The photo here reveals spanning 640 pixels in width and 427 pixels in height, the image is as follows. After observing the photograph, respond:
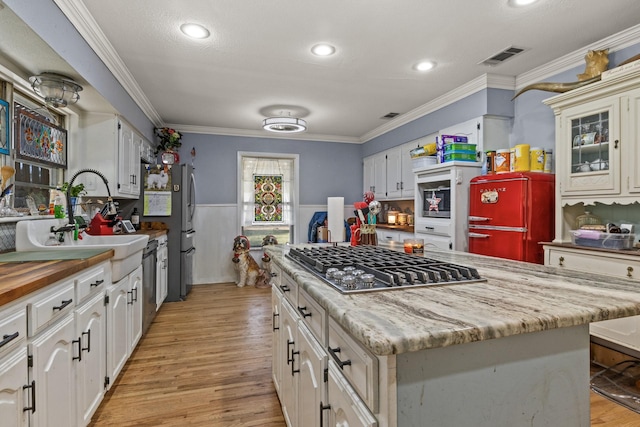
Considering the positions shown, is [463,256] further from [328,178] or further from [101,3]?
[328,178]

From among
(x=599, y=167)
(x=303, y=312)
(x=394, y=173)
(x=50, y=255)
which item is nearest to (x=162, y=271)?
(x=50, y=255)

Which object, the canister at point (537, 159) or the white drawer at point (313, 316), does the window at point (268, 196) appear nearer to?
the canister at point (537, 159)

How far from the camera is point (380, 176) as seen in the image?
210 inches

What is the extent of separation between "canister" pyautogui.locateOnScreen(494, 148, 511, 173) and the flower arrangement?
13.2 ft

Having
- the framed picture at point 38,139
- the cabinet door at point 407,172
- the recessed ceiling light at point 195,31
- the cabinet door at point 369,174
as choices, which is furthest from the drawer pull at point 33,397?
the cabinet door at point 369,174

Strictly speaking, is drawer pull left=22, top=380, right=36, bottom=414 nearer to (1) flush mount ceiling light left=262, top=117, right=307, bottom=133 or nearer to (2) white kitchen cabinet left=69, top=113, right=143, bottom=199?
(2) white kitchen cabinet left=69, top=113, right=143, bottom=199

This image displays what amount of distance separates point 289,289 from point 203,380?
124cm

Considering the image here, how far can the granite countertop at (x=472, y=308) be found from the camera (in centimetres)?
73

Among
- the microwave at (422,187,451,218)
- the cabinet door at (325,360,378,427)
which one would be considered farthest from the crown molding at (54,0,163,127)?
the microwave at (422,187,451,218)

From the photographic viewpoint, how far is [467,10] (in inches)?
86.4

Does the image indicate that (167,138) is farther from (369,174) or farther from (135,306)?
(369,174)

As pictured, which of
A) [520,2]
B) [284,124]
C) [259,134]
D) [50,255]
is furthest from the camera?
[259,134]

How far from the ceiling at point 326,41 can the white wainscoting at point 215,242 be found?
1.76 meters

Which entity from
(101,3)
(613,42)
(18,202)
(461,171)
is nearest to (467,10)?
(613,42)
